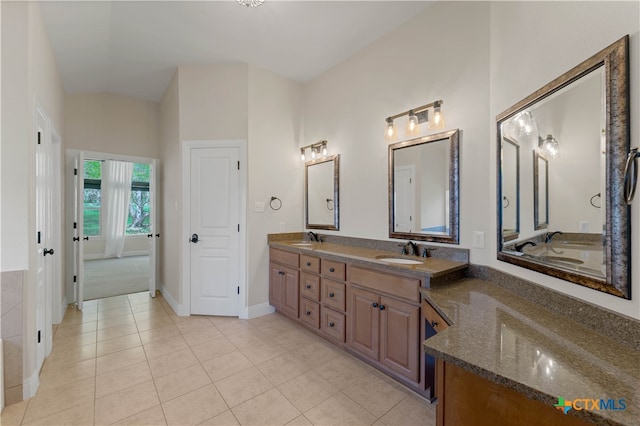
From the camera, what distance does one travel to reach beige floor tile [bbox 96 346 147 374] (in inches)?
87.9

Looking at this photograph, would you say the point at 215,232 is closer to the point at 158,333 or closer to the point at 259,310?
the point at 259,310

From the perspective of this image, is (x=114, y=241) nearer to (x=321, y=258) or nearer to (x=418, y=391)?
(x=321, y=258)

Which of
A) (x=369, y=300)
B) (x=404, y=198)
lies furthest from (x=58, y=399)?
(x=404, y=198)

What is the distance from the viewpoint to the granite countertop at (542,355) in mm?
702

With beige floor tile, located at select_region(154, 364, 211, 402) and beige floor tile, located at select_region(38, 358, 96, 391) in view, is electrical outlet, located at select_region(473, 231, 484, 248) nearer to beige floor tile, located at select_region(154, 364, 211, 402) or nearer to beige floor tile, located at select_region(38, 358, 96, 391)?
beige floor tile, located at select_region(154, 364, 211, 402)

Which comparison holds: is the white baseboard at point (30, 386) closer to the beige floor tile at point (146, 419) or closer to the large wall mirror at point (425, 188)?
the beige floor tile at point (146, 419)

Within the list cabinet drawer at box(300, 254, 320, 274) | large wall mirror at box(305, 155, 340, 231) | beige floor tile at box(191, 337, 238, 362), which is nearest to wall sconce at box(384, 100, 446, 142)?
large wall mirror at box(305, 155, 340, 231)

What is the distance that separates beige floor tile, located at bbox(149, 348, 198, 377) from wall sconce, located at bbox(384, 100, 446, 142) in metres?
2.70

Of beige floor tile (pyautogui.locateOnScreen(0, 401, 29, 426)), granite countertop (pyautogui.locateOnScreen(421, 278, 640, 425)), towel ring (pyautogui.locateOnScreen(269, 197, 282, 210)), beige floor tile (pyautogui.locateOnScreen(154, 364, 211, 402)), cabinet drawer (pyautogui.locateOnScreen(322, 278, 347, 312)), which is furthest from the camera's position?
towel ring (pyautogui.locateOnScreen(269, 197, 282, 210))

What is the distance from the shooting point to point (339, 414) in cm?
172

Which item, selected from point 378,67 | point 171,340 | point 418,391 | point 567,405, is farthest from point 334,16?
point 171,340

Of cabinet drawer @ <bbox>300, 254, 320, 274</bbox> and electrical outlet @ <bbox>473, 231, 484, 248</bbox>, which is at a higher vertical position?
electrical outlet @ <bbox>473, 231, 484, 248</bbox>

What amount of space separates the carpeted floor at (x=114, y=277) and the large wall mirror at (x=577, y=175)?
17.2ft

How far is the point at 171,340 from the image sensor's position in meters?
2.70
